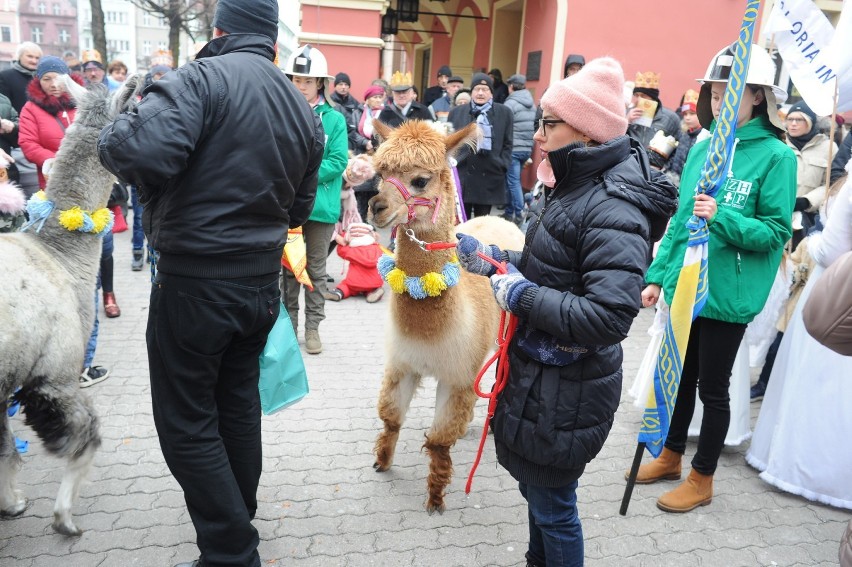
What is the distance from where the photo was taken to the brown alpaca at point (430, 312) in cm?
278

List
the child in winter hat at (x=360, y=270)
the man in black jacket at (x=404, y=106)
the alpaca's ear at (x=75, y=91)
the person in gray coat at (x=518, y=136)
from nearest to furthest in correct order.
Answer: the alpaca's ear at (x=75, y=91), the child in winter hat at (x=360, y=270), the man in black jacket at (x=404, y=106), the person in gray coat at (x=518, y=136)

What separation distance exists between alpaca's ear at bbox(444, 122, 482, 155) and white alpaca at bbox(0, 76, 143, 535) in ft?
4.50

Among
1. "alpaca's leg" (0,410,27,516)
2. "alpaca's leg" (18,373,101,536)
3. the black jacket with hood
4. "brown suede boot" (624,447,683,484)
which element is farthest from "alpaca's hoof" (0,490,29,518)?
"brown suede boot" (624,447,683,484)

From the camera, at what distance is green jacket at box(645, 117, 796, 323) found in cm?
283

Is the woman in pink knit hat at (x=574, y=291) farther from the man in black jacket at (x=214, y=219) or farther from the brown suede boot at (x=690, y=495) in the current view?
the brown suede boot at (x=690, y=495)

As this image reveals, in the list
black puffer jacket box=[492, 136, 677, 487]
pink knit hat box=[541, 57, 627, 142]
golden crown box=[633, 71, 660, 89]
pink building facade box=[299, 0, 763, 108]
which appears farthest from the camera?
pink building facade box=[299, 0, 763, 108]

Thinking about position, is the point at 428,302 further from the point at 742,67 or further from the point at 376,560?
the point at 742,67

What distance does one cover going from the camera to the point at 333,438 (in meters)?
3.76

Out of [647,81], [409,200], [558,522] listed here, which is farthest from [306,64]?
[647,81]

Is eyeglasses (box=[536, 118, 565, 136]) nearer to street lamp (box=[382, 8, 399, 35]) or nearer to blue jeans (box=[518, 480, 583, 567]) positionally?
blue jeans (box=[518, 480, 583, 567])

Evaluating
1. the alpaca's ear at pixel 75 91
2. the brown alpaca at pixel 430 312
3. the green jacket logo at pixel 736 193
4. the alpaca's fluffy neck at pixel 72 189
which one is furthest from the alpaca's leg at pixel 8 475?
the green jacket logo at pixel 736 193

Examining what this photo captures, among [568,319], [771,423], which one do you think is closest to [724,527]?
[771,423]

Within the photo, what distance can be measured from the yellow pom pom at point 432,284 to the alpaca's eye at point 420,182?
1.35ft

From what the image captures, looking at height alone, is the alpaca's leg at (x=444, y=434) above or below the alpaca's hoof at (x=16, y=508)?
above
